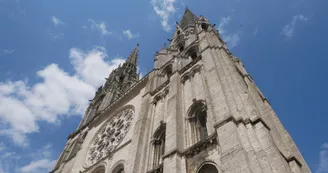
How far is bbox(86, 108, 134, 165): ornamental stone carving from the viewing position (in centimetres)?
1647

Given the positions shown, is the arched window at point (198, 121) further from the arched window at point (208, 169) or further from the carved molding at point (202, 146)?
the arched window at point (208, 169)

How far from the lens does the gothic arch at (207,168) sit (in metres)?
8.89

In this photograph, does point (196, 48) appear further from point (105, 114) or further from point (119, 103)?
point (105, 114)

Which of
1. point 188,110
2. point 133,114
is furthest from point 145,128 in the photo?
point 133,114

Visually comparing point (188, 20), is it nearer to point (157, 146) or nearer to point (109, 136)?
point (109, 136)

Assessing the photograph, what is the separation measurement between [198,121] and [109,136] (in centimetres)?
768

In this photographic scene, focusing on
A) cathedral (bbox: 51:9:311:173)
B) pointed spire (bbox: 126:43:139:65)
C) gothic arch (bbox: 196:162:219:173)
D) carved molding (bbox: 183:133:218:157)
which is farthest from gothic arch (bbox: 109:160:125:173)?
pointed spire (bbox: 126:43:139:65)

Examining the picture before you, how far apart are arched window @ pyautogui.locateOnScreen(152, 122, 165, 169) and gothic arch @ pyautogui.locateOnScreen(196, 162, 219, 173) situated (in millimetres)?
2980

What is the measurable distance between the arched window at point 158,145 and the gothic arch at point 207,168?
117 inches

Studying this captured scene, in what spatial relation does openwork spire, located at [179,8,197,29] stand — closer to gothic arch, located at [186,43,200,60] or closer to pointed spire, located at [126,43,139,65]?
gothic arch, located at [186,43,200,60]

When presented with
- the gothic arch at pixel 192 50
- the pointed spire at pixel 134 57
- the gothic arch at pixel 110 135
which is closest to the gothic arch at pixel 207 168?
the gothic arch at pixel 110 135

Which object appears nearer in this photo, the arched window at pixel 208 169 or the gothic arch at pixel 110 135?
the arched window at pixel 208 169

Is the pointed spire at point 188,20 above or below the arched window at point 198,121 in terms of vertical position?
above

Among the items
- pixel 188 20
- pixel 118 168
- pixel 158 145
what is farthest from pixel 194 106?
pixel 188 20
